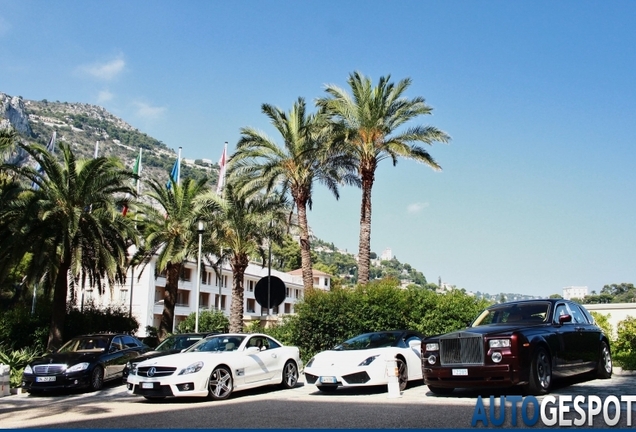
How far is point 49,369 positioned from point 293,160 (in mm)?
15995

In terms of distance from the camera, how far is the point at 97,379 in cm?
1636

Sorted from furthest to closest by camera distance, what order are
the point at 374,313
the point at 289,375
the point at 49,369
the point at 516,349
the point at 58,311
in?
the point at 58,311 → the point at 374,313 → the point at 49,369 → the point at 289,375 → the point at 516,349

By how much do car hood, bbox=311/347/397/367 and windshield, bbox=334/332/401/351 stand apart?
1.74 ft

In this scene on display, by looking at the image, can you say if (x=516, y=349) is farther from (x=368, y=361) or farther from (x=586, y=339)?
(x=368, y=361)

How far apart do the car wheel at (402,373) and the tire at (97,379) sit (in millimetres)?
8373

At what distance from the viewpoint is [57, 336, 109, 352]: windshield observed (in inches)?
685

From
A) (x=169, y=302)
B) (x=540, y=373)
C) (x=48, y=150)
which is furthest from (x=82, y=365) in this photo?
(x=169, y=302)

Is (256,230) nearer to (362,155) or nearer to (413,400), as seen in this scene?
(362,155)

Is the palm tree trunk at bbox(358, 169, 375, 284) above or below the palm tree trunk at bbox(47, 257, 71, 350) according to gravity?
above

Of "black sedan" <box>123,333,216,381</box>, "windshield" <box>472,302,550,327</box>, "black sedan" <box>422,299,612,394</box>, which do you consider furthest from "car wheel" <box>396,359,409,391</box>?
"black sedan" <box>123,333,216,381</box>

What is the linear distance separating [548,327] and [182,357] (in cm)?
751

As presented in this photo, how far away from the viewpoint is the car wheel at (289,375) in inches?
580

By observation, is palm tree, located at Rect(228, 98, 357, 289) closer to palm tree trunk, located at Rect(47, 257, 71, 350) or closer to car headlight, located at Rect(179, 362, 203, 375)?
palm tree trunk, located at Rect(47, 257, 71, 350)

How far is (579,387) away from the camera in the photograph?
38.7 ft
